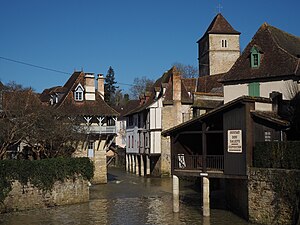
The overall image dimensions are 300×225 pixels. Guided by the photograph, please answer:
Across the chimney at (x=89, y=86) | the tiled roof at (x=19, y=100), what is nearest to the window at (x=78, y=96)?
the chimney at (x=89, y=86)

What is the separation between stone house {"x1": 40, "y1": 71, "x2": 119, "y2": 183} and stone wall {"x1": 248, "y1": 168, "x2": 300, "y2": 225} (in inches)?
755

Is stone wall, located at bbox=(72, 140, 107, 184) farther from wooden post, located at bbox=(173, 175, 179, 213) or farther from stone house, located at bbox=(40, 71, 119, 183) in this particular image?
wooden post, located at bbox=(173, 175, 179, 213)

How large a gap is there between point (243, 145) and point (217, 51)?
44538 mm

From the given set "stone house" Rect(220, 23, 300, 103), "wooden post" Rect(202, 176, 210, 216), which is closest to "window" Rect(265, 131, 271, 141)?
"wooden post" Rect(202, 176, 210, 216)

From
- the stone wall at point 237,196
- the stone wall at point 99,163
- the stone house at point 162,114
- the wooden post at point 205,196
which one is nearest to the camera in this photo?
the stone wall at point 237,196

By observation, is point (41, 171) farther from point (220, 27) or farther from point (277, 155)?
point (220, 27)

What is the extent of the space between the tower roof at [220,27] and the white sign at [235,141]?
4399cm

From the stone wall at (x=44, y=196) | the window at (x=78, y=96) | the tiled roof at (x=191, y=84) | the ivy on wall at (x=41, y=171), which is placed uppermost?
the tiled roof at (x=191, y=84)

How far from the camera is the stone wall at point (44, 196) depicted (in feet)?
79.3

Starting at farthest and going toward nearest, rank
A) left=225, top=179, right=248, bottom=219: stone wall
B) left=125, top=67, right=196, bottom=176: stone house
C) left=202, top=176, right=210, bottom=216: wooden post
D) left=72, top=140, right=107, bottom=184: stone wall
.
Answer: left=125, top=67, right=196, bottom=176: stone house < left=72, top=140, right=107, bottom=184: stone wall < left=202, top=176, right=210, bottom=216: wooden post < left=225, top=179, right=248, bottom=219: stone wall

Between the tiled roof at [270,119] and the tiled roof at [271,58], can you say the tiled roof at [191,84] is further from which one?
the tiled roof at [270,119]

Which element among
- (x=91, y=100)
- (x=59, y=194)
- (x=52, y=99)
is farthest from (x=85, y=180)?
(x=52, y=99)

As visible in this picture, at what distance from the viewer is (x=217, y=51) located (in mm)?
63219

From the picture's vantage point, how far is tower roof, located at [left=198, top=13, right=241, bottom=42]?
63013 millimetres
